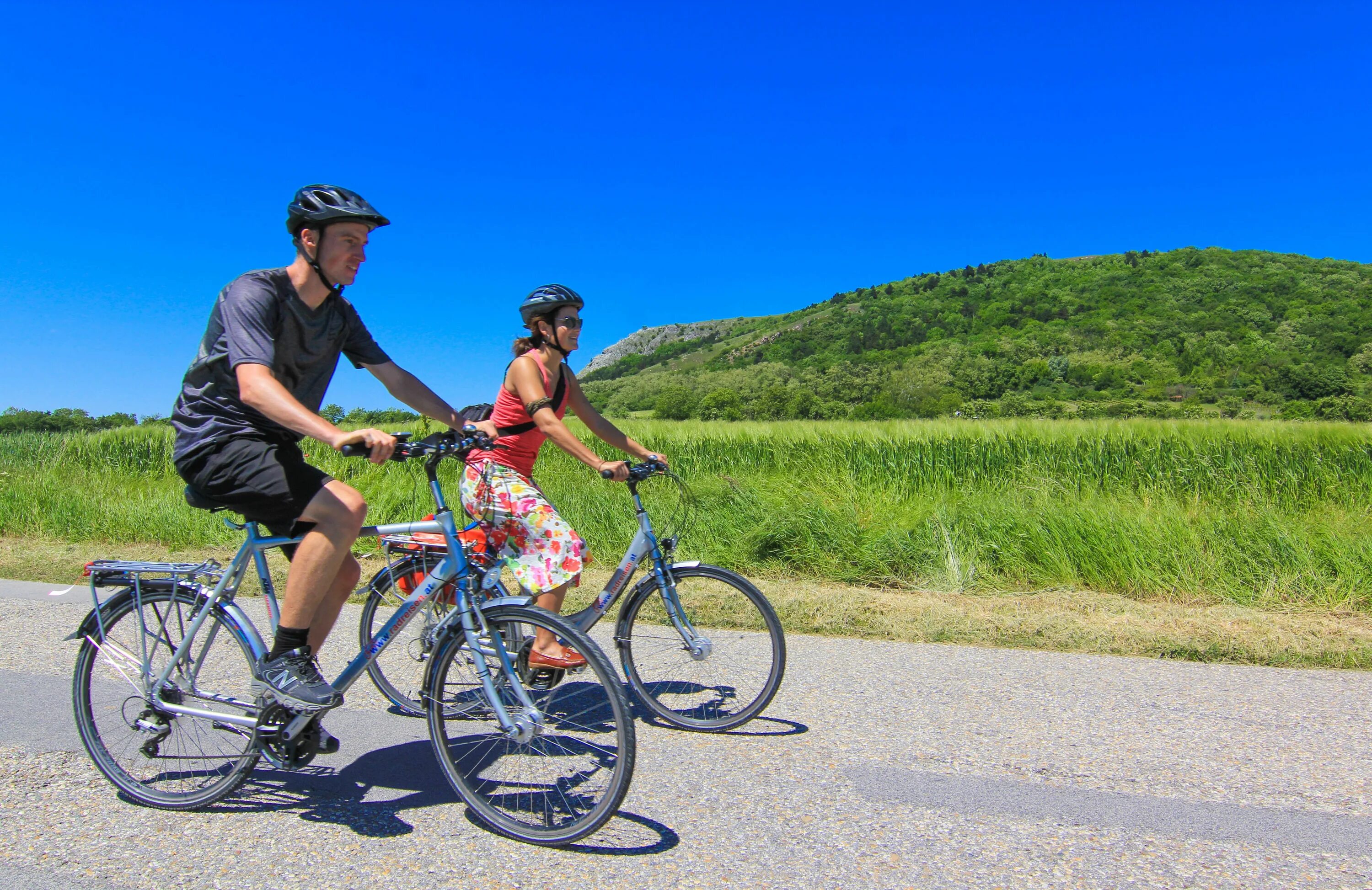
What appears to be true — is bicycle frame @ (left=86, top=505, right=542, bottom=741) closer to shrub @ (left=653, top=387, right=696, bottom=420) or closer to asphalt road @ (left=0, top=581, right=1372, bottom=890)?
asphalt road @ (left=0, top=581, right=1372, bottom=890)

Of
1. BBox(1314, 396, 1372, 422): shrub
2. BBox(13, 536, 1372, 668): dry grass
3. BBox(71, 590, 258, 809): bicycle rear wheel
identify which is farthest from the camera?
BBox(1314, 396, 1372, 422): shrub

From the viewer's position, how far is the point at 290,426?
2543 millimetres

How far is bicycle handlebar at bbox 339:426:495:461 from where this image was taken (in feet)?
8.39

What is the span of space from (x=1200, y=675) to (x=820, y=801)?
2735 mm

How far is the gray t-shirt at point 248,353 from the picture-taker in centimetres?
272

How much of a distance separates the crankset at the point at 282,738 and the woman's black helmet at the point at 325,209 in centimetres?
163

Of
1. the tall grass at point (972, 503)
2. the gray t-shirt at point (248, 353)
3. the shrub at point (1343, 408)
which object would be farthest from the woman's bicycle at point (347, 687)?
the shrub at point (1343, 408)

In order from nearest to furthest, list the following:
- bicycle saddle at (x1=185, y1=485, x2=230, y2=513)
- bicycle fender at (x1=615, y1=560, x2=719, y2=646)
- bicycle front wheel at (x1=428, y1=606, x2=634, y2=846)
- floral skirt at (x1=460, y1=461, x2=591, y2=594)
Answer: bicycle front wheel at (x1=428, y1=606, x2=634, y2=846) → bicycle saddle at (x1=185, y1=485, x2=230, y2=513) → floral skirt at (x1=460, y1=461, x2=591, y2=594) → bicycle fender at (x1=615, y1=560, x2=719, y2=646)

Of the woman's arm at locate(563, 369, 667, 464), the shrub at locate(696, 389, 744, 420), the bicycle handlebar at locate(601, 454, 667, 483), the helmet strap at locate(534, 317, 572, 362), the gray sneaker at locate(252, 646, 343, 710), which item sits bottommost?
the gray sneaker at locate(252, 646, 343, 710)

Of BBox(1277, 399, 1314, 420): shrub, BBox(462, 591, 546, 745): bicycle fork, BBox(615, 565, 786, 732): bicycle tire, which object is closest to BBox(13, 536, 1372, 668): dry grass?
BBox(615, 565, 786, 732): bicycle tire

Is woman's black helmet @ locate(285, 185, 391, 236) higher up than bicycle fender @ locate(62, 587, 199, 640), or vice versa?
woman's black helmet @ locate(285, 185, 391, 236)

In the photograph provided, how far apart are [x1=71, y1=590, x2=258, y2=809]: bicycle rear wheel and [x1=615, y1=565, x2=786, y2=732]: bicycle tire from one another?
1568 mm

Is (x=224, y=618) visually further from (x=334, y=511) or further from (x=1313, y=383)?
(x=1313, y=383)

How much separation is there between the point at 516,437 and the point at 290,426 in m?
1.52
